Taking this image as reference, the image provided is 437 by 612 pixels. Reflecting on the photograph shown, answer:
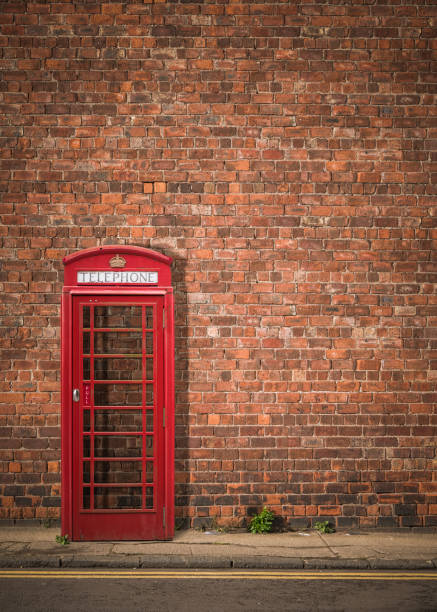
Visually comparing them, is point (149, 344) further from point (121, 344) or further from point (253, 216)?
point (253, 216)

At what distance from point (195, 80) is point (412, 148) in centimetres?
259

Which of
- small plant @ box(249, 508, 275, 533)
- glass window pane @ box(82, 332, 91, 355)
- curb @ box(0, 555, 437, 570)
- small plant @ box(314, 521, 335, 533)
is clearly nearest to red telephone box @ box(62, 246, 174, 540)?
glass window pane @ box(82, 332, 91, 355)

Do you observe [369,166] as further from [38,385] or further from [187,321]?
[38,385]

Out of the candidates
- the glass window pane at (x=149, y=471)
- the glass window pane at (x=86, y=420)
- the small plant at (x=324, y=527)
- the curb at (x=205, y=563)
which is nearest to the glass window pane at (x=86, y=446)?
the glass window pane at (x=86, y=420)

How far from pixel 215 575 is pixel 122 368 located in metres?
2.35

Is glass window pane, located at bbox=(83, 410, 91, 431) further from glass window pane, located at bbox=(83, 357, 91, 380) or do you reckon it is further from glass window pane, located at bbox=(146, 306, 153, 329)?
glass window pane, located at bbox=(146, 306, 153, 329)

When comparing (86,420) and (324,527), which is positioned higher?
(86,420)

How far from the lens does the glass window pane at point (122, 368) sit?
6.96 meters

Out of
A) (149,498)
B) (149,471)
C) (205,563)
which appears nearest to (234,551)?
(205,563)

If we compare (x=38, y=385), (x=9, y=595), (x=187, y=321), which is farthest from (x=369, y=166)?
(x=9, y=595)

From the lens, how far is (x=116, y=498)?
6.81 m

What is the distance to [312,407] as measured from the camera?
722cm

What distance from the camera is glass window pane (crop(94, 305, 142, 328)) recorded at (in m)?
6.89

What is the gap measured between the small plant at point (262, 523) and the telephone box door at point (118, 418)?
1.00 meters
